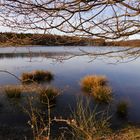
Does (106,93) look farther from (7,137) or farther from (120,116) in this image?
(7,137)

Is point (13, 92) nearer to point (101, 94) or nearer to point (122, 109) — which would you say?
point (101, 94)

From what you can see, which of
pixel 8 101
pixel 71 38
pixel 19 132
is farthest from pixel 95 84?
pixel 71 38

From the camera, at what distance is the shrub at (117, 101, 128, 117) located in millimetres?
11342

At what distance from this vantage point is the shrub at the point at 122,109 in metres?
11.3

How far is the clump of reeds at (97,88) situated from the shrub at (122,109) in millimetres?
978

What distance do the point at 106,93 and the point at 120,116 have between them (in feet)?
8.25

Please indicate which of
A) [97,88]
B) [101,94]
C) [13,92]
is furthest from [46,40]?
[97,88]

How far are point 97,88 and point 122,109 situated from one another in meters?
2.47

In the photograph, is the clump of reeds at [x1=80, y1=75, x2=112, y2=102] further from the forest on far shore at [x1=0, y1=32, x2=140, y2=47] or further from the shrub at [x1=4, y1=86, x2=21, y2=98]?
the forest on far shore at [x1=0, y1=32, x2=140, y2=47]

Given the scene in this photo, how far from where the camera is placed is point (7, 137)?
27.3 feet

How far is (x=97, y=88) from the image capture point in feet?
45.8

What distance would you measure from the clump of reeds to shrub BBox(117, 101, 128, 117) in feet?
3.21

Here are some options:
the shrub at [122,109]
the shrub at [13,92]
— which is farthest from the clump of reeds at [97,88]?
the shrub at [13,92]

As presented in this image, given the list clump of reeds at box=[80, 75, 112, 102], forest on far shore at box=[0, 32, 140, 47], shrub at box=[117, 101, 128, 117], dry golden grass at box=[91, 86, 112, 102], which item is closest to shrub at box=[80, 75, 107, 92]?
clump of reeds at box=[80, 75, 112, 102]
